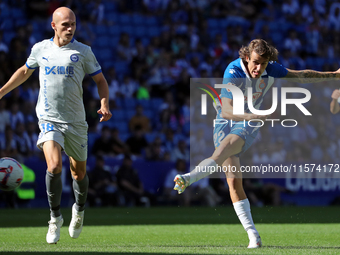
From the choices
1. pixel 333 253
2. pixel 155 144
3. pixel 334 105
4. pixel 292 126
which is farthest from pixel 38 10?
pixel 333 253

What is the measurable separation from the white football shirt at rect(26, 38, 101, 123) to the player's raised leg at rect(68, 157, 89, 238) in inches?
23.7

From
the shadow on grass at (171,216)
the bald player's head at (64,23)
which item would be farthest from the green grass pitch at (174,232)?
the bald player's head at (64,23)

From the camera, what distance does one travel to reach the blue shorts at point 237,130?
20.5 ft

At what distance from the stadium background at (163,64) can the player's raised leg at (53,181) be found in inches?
257

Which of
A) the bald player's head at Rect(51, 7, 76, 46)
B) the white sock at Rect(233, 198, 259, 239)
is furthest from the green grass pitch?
the bald player's head at Rect(51, 7, 76, 46)

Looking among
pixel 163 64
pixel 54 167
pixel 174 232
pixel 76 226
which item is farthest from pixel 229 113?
pixel 163 64

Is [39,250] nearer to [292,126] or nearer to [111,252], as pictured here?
[111,252]

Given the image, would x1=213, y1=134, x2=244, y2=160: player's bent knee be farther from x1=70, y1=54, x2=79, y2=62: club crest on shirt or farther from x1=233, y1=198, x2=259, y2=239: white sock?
x1=70, y1=54, x2=79, y2=62: club crest on shirt

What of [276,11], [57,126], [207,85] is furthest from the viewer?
[276,11]

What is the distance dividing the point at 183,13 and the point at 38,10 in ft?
16.5

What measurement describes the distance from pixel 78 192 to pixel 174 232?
6.01ft

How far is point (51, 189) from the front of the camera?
20.9 feet

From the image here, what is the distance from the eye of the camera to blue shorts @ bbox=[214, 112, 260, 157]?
6238 mm

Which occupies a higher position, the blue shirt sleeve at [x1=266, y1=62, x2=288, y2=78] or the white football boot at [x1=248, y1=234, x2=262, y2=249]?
the blue shirt sleeve at [x1=266, y1=62, x2=288, y2=78]
